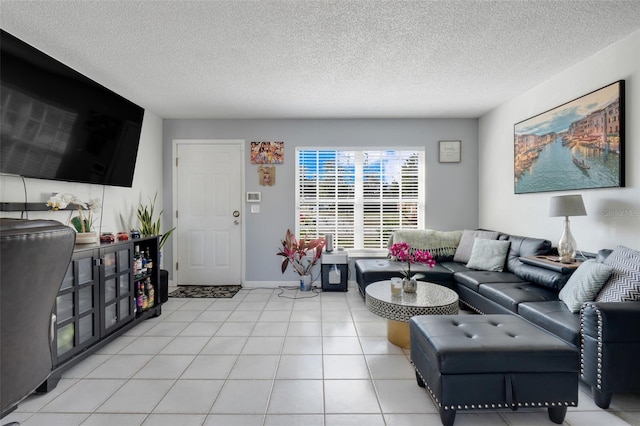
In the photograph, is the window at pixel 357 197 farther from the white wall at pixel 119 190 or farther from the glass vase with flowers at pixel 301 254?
the white wall at pixel 119 190

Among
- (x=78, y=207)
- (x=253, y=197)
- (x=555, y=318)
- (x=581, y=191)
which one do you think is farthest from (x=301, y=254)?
(x=581, y=191)

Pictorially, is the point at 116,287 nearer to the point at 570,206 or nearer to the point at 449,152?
the point at 570,206

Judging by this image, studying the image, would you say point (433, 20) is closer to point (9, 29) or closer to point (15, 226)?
point (15, 226)

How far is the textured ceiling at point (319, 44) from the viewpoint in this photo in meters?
2.01

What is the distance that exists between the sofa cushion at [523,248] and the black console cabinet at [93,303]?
151 inches

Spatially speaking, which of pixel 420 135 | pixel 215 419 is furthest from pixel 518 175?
pixel 215 419

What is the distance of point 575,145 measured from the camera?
280 centimetres

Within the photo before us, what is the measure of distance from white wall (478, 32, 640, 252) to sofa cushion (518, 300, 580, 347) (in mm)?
851

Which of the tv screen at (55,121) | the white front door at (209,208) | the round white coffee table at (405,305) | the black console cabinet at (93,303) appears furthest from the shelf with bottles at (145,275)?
the round white coffee table at (405,305)

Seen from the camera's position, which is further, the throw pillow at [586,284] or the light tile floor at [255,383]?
the throw pillow at [586,284]

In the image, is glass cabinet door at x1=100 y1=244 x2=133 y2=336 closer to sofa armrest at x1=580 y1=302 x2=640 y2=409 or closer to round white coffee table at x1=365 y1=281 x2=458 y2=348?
round white coffee table at x1=365 y1=281 x2=458 y2=348

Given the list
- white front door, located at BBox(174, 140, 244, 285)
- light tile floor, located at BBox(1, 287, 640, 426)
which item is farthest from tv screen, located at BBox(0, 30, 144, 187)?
light tile floor, located at BBox(1, 287, 640, 426)

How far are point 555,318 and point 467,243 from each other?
2.01m

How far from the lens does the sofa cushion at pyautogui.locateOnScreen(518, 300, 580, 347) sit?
6.08ft
